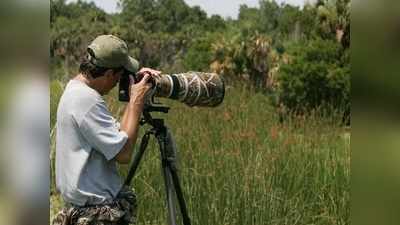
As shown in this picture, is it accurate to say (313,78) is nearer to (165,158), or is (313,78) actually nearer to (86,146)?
(165,158)

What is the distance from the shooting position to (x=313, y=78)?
6770 millimetres

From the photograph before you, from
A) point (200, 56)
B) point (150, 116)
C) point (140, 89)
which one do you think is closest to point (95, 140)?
point (140, 89)

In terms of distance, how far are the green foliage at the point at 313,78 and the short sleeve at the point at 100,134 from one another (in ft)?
16.9

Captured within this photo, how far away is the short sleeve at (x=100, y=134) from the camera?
5.11ft

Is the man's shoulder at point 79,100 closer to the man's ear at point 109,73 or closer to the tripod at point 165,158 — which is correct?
the man's ear at point 109,73

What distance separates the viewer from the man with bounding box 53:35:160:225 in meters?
1.56

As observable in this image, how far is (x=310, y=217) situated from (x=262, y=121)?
1.06m

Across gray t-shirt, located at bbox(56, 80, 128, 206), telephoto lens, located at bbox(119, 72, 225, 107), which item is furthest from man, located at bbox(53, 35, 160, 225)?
telephoto lens, located at bbox(119, 72, 225, 107)

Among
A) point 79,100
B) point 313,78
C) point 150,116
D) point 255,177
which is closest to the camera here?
point 79,100

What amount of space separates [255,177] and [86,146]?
4.47ft

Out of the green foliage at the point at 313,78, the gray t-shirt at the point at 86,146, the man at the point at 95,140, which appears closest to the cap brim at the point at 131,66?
the man at the point at 95,140

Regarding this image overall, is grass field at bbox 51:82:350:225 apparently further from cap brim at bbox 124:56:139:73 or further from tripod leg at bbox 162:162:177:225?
cap brim at bbox 124:56:139:73

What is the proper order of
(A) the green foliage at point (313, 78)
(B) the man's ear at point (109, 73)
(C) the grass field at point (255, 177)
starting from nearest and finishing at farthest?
(B) the man's ear at point (109, 73) < (C) the grass field at point (255, 177) < (A) the green foliage at point (313, 78)

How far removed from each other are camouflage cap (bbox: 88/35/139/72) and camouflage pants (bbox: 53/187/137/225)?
0.35 m
